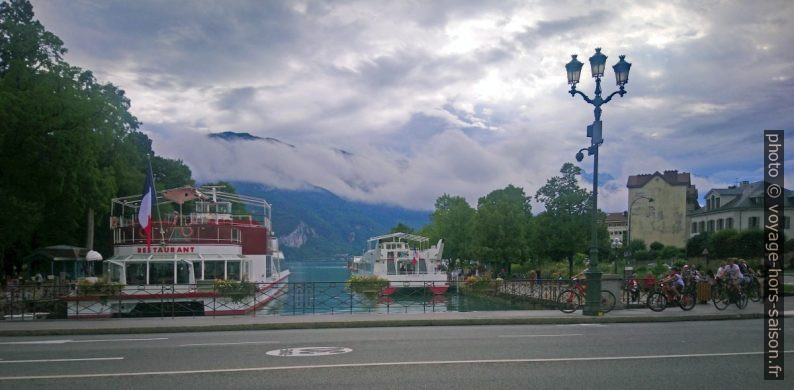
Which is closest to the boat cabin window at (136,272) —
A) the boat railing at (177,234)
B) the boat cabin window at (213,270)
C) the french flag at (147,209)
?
the boat railing at (177,234)

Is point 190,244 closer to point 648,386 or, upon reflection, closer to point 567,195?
point 648,386

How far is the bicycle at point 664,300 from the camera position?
23.8 metres

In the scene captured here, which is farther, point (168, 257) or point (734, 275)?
point (168, 257)

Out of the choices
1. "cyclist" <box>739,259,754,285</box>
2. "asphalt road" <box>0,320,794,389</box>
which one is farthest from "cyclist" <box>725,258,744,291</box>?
"asphalt road" <box>0,320,794,389</box>

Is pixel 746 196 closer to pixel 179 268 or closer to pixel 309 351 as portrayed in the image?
pixel 179 268

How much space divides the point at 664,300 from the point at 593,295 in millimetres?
3571

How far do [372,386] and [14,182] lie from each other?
118ft

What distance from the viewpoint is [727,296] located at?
24625 millimetres

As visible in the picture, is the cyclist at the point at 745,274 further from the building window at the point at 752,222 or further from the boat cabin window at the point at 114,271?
the building window at the point at 752,222

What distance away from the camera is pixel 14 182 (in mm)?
38594

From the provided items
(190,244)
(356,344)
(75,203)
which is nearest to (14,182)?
(75,203)

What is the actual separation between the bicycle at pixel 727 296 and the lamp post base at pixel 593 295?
5.24 m

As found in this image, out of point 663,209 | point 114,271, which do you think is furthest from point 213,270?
point 663,209

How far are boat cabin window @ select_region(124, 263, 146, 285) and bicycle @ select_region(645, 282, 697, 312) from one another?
2470 centimetres
